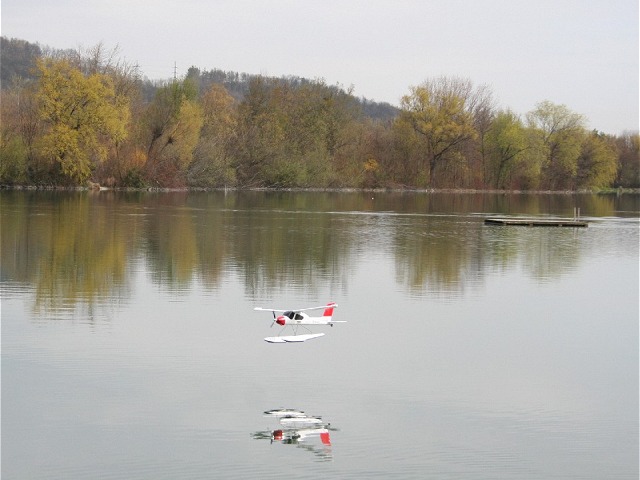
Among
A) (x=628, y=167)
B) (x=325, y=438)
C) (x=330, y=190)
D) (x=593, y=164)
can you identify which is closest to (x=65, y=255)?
(x=325, y=438)

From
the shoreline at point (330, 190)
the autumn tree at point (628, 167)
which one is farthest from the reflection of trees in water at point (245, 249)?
the autumn tree at point (628, 167)

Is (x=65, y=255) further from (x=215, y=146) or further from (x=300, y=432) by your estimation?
(x=215, y=146)

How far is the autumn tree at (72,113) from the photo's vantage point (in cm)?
6888

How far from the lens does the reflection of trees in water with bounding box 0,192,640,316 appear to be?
23656 millimetres

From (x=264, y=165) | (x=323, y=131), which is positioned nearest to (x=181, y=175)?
(x=264, y=165)

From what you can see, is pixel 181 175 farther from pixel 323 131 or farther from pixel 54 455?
pixel 54 455

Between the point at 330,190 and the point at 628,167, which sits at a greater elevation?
the point at 628,167

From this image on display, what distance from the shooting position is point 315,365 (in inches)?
599

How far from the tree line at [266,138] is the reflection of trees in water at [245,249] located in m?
18.9

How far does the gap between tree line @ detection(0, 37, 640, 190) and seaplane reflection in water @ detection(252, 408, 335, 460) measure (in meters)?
59.5

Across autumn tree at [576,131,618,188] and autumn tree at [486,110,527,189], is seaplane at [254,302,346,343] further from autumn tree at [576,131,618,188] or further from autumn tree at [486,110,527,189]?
autumn tree at [576,131,618,188]

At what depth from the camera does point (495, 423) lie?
41.1 ft

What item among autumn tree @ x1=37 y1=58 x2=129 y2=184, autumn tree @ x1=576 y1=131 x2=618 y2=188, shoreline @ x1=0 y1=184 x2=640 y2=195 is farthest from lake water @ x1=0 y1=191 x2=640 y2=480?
autumn tree @ x1=576 y1=131 x2=618 y2=188

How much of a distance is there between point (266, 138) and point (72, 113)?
82.5 feet
